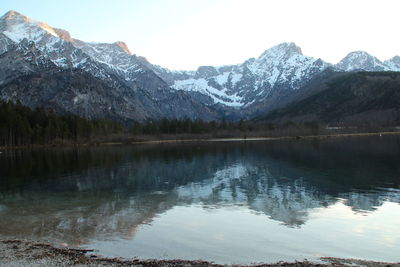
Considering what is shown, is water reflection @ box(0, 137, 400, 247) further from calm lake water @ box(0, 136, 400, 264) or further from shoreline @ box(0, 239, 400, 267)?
shoreline @ box(0, 239, 400, 267)

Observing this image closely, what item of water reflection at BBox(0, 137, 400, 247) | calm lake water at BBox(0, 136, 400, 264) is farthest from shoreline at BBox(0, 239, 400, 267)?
water reflection at BBox(0, 137, 400, 247)

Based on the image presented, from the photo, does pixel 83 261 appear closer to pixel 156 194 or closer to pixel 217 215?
pixel 217 215

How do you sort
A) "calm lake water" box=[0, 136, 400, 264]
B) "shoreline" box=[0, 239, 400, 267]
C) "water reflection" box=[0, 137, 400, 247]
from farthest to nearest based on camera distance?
"water reflection" box=[0, 137, 400, 247] < "calm lake water" box=[0, 136, 400, 264] < "shoreline" box=[0, 239, 400, 267]

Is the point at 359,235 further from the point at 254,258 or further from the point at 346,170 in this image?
the point at 346,170

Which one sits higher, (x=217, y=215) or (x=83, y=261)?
(x=83, y=261)

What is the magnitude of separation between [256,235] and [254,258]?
5.04 metres

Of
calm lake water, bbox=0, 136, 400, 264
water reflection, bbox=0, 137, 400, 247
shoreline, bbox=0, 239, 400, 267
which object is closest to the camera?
shoreline, bbox=0, 239, 400, 267

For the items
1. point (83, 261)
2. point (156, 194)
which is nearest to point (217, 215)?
point (156, 194)

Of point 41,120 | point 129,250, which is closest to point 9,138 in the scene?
point 41,120

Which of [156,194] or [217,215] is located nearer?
[217,215]

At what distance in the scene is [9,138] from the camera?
162 metres

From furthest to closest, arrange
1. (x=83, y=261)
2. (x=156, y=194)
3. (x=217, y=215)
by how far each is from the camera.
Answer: (x=156, y=194)
(x=217, y=215)
(x=83, y=261)

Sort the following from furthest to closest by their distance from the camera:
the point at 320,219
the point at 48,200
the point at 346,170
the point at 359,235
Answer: the point at 346,170 < the point at 48,200 < the point at 320,219 < the point at 359,235

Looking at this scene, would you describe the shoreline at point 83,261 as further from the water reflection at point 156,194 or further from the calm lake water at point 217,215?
the water reflection at point 156,194
